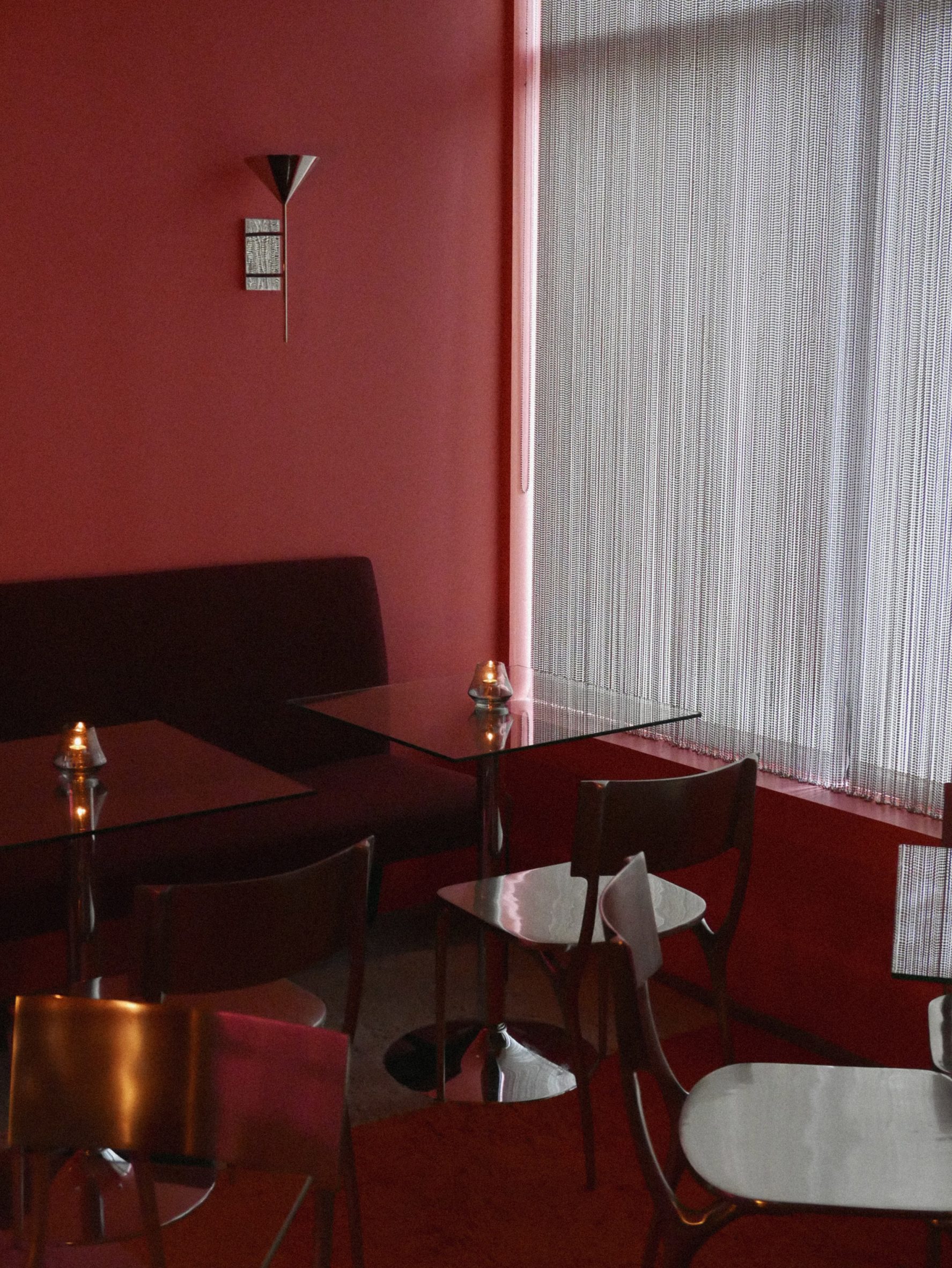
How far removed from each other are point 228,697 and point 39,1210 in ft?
7.12

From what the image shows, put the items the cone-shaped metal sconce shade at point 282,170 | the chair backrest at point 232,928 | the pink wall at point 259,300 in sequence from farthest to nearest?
1. the cone-shaped metal sconce shade at point 282,170
2. the pink wall at point 259,300
3. the chair backrest at point 232,928

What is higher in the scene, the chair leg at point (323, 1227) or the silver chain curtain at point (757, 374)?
the silver chain curtain at point (757, 374)

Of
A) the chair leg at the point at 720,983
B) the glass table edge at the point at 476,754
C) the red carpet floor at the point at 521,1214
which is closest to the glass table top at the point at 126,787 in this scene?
the glass table edge at the point at 476,754

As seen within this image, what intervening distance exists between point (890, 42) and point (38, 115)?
1.92 meters

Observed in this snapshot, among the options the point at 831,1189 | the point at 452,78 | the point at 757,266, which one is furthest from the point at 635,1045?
the point at 452,78

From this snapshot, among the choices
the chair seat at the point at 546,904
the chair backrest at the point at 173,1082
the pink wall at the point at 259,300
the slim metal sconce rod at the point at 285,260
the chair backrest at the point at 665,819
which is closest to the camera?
the chair backrest at the point at 173,1082

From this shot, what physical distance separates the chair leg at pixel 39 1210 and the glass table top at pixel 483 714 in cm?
128

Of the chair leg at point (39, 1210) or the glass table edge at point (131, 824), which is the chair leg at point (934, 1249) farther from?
the chair leg at point (39, 1210)

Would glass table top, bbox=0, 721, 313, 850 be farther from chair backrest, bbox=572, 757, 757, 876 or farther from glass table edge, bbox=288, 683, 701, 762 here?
chair backrest, bbox=572, 757, 757, 876

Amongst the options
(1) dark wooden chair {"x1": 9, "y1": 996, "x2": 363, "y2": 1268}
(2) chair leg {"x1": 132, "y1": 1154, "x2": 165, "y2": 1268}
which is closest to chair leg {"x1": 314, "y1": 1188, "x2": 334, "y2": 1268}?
(1) dark wooden chair {"x1": 9, "y1": 996, "x2": 363, "y2": 1268}

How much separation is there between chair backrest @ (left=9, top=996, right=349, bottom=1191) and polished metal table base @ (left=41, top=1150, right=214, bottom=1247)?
0.57ft

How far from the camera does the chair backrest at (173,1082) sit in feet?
4.78

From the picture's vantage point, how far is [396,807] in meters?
3.51

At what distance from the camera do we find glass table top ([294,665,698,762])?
2.89 m
